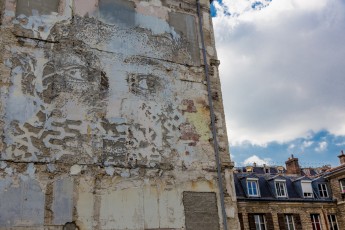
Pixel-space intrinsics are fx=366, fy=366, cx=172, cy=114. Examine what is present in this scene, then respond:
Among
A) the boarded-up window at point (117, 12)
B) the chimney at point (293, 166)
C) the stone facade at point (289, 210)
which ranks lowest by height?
Result: the stone facade at point (289, 210)

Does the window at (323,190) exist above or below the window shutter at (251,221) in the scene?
above

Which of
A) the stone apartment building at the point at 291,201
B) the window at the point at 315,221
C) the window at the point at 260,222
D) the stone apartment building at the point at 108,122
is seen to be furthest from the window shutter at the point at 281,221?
the stone apartment building at the point at 108,122

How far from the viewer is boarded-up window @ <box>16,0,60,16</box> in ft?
20.5

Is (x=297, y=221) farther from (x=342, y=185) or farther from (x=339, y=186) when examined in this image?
(x=342, y=185)

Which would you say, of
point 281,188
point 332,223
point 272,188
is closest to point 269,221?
point 272,188

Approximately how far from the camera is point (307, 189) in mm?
25844

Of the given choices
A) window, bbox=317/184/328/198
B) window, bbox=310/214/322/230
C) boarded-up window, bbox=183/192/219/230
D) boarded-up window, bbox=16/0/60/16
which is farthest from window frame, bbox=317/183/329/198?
boarded-up window, bbox=16/0/60/16

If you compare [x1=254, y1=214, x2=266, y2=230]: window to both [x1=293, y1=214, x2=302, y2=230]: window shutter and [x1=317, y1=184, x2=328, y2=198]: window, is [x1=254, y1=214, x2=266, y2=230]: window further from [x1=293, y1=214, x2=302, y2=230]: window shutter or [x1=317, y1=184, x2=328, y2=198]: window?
[x1=317, y1=184, x2=328, y2=198]: window

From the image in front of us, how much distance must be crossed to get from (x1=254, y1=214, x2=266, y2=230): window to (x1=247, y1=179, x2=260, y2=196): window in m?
1.47

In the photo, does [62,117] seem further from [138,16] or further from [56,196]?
[138,16]

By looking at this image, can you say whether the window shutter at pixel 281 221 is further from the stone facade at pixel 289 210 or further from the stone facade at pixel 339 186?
the stone facade at pixel 339 186

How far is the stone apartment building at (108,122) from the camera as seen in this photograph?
548 cm

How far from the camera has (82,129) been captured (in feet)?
19.5

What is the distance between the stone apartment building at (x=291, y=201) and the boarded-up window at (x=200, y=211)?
Answer: 55.3ft
